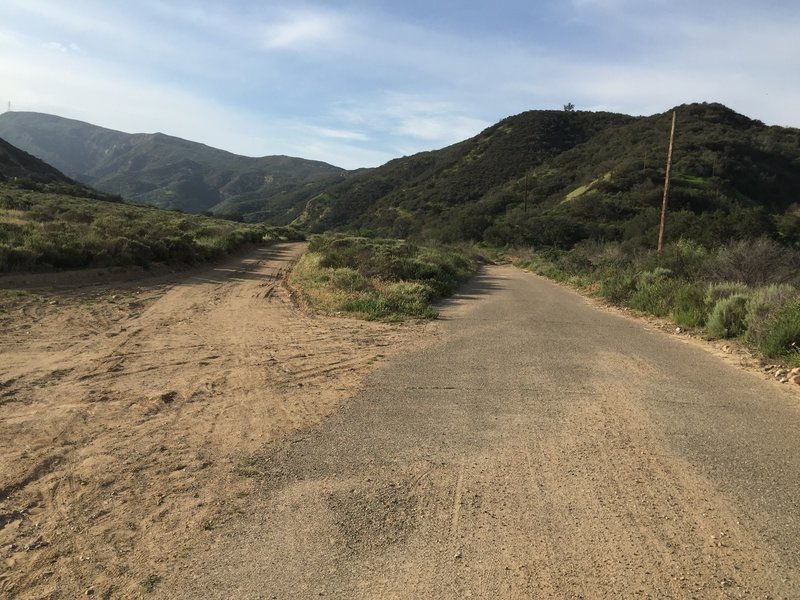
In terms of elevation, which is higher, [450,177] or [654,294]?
[450,177]

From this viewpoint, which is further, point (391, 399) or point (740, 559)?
point (391, 399)

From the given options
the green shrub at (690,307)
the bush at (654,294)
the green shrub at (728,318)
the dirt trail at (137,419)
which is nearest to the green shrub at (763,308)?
the green shrub at (728,318)

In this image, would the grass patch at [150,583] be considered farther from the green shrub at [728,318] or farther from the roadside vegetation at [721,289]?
the green shrub at [728,318]

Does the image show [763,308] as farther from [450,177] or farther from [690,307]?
[450,177]

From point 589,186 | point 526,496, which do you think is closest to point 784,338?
point 526,496

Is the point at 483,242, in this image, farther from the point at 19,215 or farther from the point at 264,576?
the point at 264,576

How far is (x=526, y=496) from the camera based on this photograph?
12.7 ft

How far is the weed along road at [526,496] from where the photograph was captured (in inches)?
117

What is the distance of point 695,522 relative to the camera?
3.56m

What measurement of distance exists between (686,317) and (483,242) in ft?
141

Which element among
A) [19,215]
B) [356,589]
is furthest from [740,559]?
[19,215]

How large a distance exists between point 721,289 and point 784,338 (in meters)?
3.89

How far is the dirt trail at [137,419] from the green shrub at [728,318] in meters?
5.28

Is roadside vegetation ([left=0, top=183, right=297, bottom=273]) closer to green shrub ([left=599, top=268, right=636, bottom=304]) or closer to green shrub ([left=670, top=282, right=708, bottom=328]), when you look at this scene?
green shrub ([left=599, top=268, right=636, bottom=304])
